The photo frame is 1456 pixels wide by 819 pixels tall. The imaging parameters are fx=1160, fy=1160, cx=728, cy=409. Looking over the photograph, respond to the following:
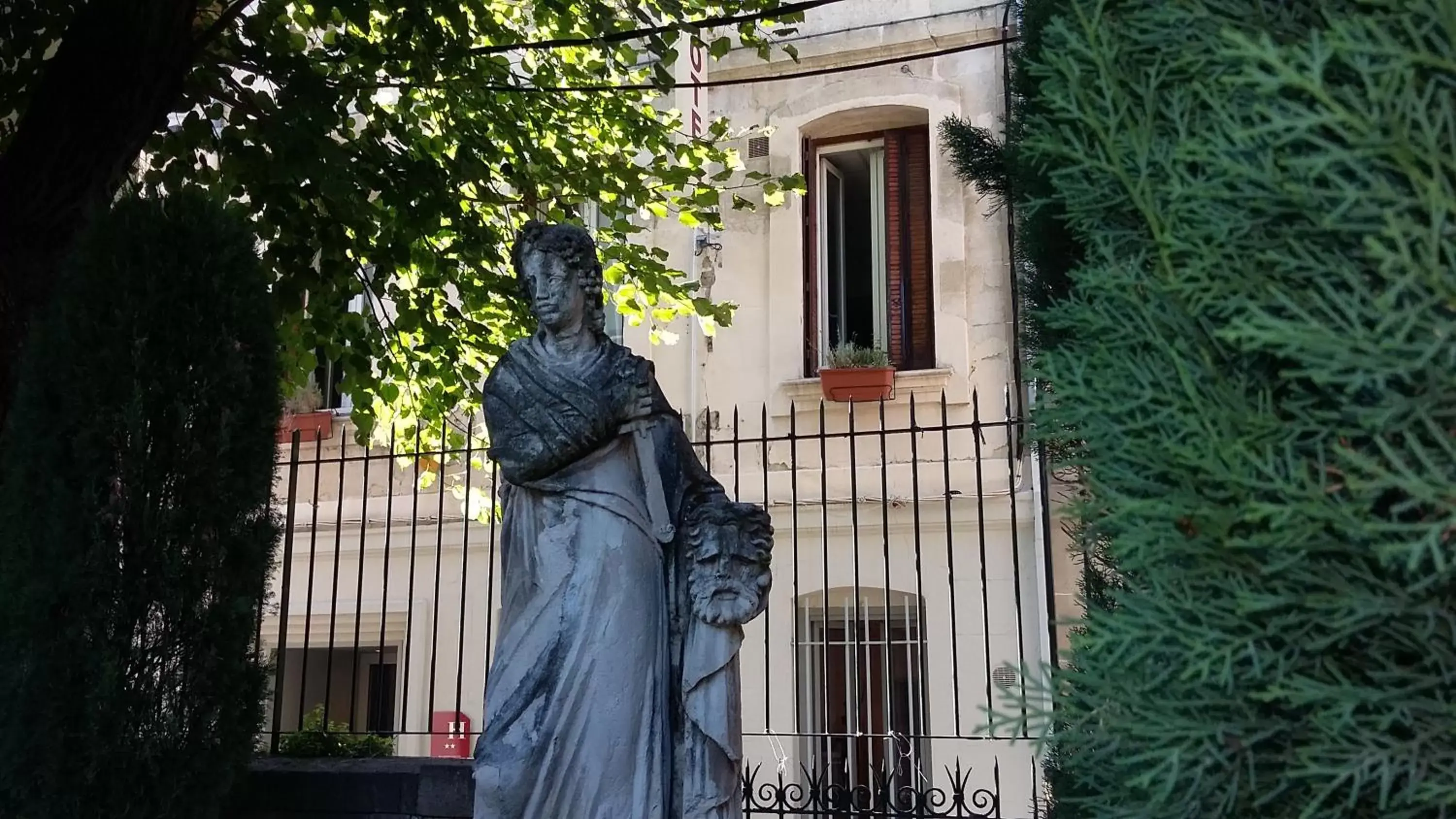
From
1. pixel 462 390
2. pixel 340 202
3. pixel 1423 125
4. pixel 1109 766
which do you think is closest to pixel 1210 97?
pixel 1423 125

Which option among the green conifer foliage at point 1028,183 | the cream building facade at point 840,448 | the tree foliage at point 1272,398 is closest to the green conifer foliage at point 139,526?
the green conifer foliage at point 1028,183

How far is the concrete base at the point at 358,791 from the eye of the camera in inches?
191

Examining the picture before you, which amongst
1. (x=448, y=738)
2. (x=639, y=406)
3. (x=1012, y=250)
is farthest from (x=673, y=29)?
(x=448, y=738)

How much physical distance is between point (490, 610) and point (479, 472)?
3.92 m

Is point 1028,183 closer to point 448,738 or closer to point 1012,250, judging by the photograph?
point 1012,250

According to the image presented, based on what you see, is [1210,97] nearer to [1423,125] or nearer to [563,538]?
[1423,125]

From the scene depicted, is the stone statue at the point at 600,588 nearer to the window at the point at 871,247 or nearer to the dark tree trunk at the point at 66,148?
the dark tree trunk at the point at 66,148

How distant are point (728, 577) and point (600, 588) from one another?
35 cm

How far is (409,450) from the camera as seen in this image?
25.4 ft

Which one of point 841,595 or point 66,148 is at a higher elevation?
point 66,148

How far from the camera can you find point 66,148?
4.98 metres

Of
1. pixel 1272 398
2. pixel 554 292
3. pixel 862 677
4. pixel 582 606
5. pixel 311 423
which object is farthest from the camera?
pixel 311 423

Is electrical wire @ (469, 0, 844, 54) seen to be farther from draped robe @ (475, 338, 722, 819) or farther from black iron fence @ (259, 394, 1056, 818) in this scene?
draped robe @ (475, 338, 722, 819)

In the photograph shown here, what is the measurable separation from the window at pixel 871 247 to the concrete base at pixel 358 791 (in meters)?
5.56
